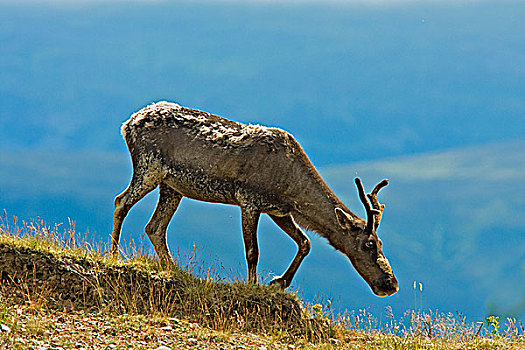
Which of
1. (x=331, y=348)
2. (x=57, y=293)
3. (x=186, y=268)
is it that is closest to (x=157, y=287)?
(x=186, y=268)

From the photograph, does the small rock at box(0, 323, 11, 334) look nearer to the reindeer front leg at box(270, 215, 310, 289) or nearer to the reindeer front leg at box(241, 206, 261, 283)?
the reindeer front leg at box(241, 206, 261, 283)

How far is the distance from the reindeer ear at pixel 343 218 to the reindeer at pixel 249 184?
0.02 m

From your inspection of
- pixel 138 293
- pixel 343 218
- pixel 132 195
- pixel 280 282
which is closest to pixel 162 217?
pixel 132 195

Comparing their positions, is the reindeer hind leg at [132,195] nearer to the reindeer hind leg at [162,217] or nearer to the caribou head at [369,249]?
the reindeer hind leg at [162,217]

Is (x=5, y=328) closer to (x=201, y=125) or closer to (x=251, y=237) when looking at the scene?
(x=251, y=237)

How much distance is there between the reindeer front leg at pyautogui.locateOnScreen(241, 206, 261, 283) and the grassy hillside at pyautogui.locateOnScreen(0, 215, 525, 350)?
1.21ft

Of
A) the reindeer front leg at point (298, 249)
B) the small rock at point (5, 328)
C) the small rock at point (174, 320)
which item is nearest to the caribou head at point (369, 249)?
the reindeer front leg at point (298, 249)

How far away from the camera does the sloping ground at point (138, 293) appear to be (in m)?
11.0

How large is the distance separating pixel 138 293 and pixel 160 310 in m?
0.53

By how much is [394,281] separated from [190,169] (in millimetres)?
4005

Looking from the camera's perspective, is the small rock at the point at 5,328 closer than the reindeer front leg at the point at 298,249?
Yes

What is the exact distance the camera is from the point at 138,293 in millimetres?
11414

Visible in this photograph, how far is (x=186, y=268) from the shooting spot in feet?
39.9

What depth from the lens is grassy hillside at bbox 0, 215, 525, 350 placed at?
10.2m
